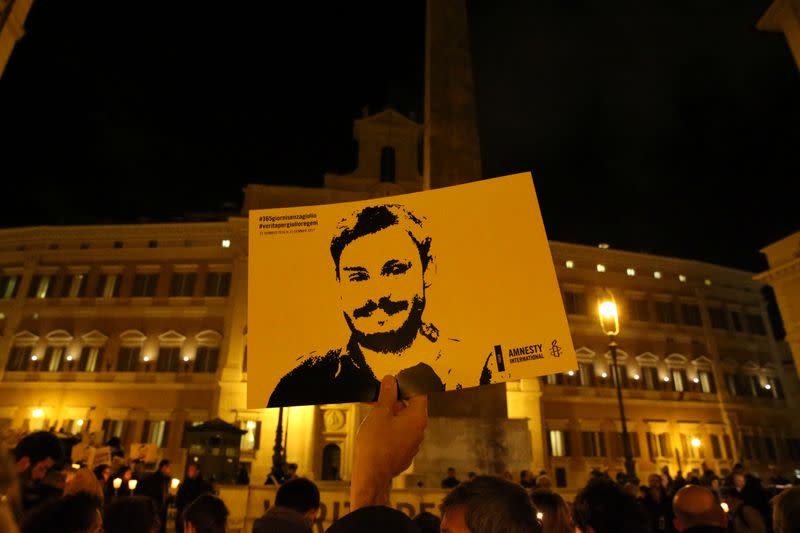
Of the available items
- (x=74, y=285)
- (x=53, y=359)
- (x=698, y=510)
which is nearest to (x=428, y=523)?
(x=698, y=510)

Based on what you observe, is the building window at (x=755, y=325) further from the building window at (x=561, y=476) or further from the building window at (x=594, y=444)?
the building window at (x=561, y=476)

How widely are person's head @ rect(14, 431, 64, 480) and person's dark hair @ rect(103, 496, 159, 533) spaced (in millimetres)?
1303

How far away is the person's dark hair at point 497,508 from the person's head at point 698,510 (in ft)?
5.49

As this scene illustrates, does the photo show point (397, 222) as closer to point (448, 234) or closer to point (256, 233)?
point (448, 234)

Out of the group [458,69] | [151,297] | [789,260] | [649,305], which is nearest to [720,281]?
[649,305]

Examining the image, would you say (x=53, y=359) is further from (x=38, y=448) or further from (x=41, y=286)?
(x=38, y=448)

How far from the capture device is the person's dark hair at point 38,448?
126 inches

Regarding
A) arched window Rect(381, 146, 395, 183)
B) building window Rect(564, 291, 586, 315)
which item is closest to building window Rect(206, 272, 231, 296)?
arched window Rect(381, 146, 395, 183)

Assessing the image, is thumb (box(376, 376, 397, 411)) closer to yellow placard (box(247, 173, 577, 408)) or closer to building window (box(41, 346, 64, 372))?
yellow placard (box(247, 173, 577, 408))

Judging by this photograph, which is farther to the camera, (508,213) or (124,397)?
(124,397)

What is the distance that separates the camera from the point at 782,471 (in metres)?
28.5

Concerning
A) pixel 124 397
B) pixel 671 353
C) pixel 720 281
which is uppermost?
pixel 720 281

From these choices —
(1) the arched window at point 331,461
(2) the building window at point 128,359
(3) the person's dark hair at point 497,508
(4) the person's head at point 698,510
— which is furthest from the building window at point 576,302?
(3) the person's dark hair at point 497,508

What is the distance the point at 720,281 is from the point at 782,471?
429 inches
